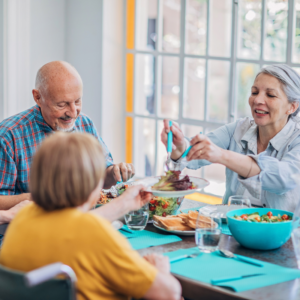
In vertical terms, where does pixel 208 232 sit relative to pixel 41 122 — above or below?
below

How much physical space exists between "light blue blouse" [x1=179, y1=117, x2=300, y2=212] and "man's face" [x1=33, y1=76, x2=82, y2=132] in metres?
0.72

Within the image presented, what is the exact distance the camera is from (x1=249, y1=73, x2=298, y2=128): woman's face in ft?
7.53

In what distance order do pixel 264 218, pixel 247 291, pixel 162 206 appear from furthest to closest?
pixel 162 206 → pixel 264 218 → pixel 247 291

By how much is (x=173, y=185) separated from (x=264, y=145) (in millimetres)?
813

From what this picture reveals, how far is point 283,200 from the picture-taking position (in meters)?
2.14

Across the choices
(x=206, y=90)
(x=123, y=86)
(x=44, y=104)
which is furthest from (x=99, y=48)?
(x=44, y=104)

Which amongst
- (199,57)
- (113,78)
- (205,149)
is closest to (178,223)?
(205,149)

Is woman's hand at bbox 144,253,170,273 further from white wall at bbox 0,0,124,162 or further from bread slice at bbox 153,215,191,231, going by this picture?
white wall at bbox 0,0,124,162

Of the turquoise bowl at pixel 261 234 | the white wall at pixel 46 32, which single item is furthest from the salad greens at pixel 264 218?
the white wall at pixel 46 32

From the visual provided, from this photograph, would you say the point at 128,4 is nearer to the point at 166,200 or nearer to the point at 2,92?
the point at 2,92

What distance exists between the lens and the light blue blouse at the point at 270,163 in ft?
6.68

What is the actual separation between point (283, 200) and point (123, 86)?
2423 millimetres

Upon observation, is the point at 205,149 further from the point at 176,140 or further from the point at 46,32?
the point at 46,32

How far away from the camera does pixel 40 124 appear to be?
2.35m
